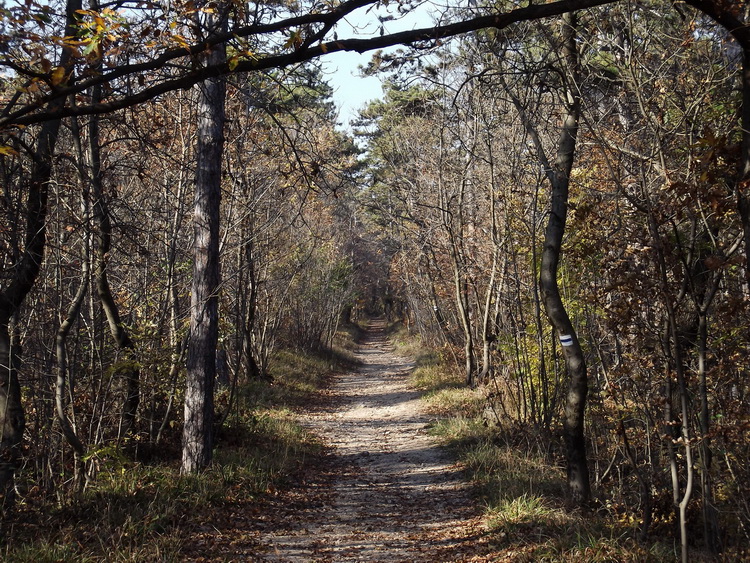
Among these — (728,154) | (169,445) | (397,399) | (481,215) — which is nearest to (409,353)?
(397,399)

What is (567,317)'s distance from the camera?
658cm

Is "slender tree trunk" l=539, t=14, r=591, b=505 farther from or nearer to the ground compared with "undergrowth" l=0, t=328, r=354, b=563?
farther from the ground

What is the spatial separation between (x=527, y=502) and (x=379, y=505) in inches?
78.5

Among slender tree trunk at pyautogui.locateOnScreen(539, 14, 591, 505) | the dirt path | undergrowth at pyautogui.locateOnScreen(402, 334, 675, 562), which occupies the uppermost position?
slender tree trunk at pyautogui.locateOnScreen(539, 14, 591, 505)

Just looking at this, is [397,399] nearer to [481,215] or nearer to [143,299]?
[481,215]

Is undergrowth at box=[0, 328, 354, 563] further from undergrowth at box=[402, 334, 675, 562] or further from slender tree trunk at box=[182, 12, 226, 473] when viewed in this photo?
undergrowth at box=[402, 334, 675, 562]

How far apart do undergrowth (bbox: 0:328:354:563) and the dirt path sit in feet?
2.13

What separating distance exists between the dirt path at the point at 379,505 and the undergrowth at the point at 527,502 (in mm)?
Result: 301

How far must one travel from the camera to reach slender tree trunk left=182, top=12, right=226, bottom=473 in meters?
7.55

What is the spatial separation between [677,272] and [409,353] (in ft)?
76.5

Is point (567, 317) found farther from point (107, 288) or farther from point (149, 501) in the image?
point (107, 288)

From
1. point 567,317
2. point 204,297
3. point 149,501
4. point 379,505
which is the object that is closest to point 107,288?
point 204,297

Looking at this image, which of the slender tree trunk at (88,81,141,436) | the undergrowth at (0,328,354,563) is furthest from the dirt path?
the slender tree trunk at (88,81,141,436)

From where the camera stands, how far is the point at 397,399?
16.5 m
